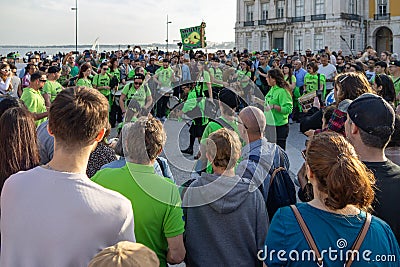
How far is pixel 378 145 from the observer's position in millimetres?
2688

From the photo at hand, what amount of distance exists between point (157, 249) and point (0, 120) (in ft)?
4.33

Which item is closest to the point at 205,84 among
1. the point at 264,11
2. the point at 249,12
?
the point at 264,11

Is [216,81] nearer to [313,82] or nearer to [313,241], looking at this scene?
[313,82]

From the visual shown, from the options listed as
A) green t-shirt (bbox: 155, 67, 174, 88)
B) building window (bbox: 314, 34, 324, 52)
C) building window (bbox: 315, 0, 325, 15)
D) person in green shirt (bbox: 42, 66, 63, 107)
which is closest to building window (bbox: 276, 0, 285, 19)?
building window (bbox: 315, 0, 325, 15)

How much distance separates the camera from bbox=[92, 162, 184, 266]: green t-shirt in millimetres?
2580

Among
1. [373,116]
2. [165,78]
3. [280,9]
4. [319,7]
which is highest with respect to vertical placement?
[280,9]

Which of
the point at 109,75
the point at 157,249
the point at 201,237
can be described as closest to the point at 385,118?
the point at 201,237

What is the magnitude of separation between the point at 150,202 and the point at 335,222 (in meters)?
1.04

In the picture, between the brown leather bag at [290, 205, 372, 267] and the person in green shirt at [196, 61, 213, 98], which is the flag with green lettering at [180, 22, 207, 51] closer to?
the person in green shirt at [196, 61, 213, 98]

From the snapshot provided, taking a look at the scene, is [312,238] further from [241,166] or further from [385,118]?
[241,166]

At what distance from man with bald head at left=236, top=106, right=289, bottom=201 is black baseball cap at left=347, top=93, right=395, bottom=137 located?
83cm

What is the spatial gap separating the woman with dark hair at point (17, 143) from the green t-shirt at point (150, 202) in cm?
51

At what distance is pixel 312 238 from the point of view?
2.00m

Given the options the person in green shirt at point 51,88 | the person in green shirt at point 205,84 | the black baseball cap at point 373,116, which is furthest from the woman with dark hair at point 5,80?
the black baseball cap at point 373,116
